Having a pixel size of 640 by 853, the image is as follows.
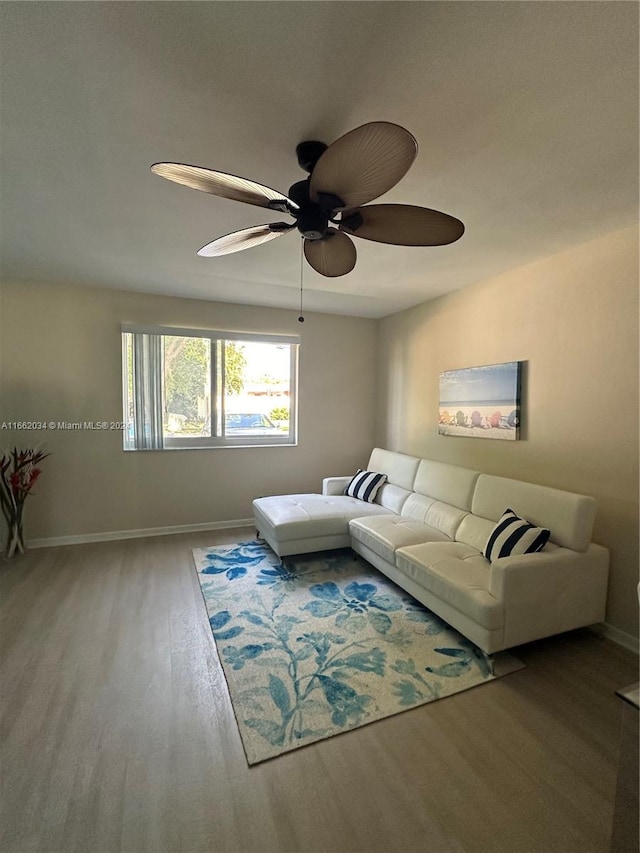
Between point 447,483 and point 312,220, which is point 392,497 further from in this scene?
point 312,220

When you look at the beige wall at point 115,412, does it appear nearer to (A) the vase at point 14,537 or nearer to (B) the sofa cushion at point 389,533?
(A) the vase at point 14,537

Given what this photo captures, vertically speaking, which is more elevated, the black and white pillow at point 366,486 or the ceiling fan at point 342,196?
the ceiling fan at point 342,196

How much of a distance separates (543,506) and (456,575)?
77 centimetres

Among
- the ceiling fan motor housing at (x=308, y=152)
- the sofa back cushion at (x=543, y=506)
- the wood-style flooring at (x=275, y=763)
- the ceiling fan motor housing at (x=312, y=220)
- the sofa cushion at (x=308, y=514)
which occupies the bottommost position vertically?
the wood-style flooring at (x=275, y=763)

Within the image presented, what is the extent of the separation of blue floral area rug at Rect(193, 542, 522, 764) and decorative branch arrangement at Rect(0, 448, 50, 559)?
1.73m

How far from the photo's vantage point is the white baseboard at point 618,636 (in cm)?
223

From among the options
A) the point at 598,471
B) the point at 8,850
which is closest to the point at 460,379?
the point at 598,471

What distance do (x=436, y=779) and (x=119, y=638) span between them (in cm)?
186

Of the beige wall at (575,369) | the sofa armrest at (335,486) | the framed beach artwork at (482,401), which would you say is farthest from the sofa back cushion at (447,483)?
the sofa armrest at (335,486)

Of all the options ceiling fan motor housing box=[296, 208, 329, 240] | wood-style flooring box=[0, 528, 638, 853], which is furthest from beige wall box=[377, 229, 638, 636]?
ceiling fan motor housing box=[296, 208, 329, 240]

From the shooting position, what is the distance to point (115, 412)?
3799 mm

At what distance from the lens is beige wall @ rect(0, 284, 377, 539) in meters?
3.52

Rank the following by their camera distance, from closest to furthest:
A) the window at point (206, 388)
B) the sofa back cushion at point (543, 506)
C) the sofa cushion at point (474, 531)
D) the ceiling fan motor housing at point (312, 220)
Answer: the ceiling fan motor housing at point (312, 220) → the sofa back cushion at point (543, 506) → the sofa cushion at point (474, 531) → the window at point (206, 388)

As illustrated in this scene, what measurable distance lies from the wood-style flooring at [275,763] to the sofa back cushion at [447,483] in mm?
1128
